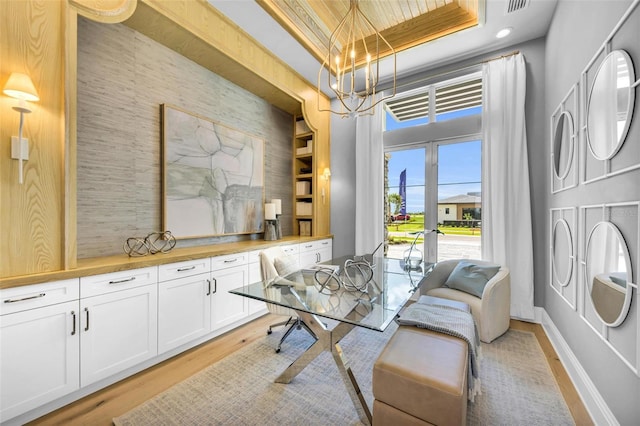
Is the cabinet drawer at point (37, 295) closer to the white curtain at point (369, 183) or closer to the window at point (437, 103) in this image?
the white curtain at point (369, 183)

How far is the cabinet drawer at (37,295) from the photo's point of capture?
1.44m

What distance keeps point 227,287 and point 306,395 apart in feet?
4.41

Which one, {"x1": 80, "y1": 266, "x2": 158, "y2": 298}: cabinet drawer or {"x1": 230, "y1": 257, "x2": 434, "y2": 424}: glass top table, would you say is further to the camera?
{"x1": 80, "y1": 266, "x2": 158, "y2": 298}: cabinet drawer

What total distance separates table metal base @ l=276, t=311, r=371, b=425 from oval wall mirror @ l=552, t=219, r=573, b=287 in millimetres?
1893

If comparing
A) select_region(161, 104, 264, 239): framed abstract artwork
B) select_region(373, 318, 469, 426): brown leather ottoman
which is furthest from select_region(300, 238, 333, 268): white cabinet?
select_region(373, 318, 469, 426): brown leather ottoman

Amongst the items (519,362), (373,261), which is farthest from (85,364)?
(519,362)

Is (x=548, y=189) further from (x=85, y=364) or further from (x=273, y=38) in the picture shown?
(x=85, y=364)

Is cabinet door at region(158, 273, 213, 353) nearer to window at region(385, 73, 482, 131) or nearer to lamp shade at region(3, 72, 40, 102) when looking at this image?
lamp shade at region(3, 72, 40, 102)

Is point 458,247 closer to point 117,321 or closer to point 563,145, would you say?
point 563,145

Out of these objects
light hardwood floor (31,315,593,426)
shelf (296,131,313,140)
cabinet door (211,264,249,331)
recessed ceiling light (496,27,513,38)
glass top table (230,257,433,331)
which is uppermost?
recessed ceiling light (496,27,513,38)

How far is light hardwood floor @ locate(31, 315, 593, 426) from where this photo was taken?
161 cm

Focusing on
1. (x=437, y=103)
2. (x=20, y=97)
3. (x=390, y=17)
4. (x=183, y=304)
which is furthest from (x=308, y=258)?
(x=390, y=17)

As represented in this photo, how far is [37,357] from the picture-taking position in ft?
5.08

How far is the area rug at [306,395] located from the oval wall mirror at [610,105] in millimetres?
1623
